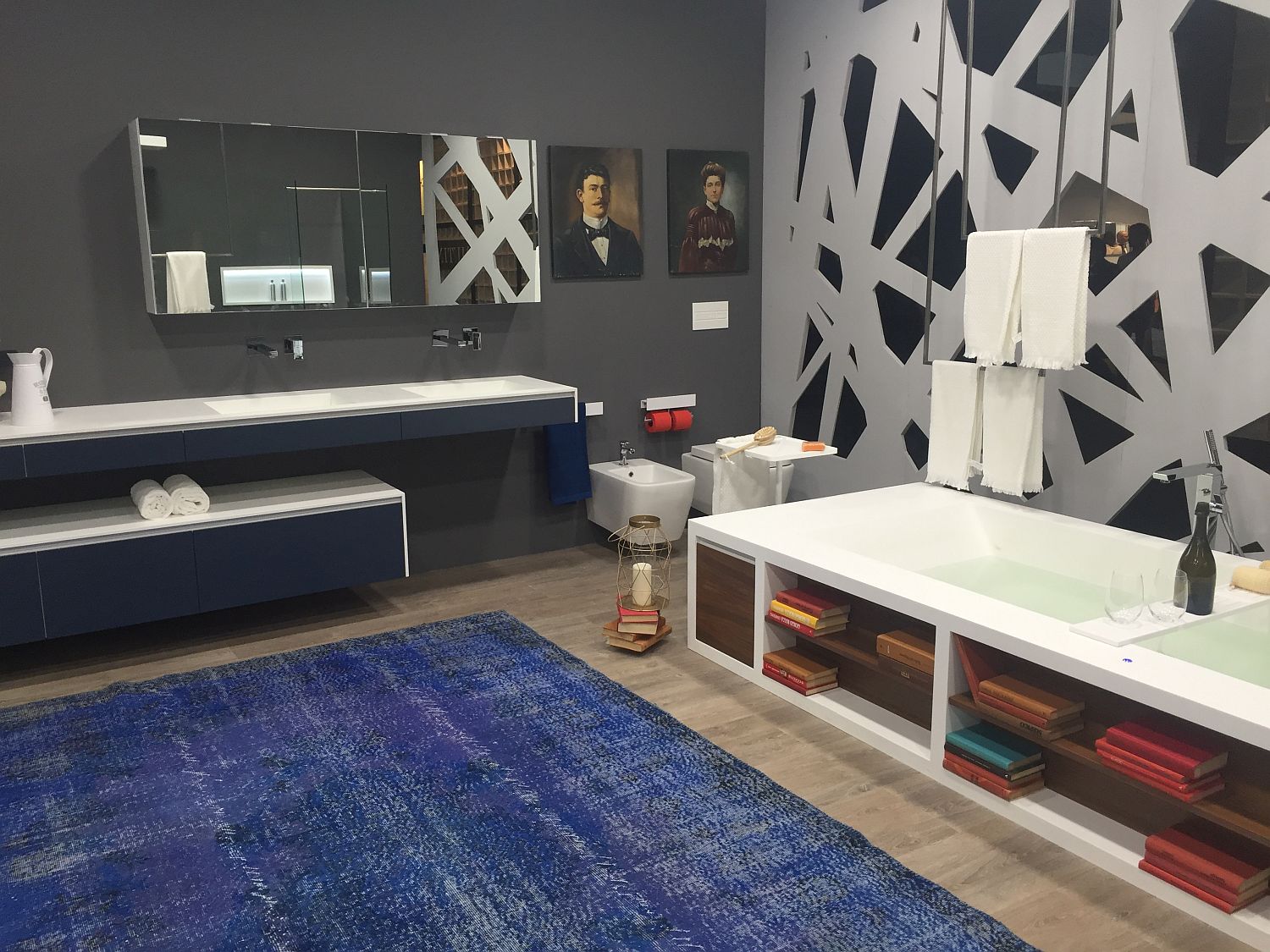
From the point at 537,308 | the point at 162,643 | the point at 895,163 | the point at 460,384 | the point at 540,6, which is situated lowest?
the point at 162,643

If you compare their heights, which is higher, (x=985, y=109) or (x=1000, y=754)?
(x=985, y=109)

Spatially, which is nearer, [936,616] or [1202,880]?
[1202,880]

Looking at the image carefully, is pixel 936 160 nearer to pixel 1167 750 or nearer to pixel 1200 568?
pixel 1200 568

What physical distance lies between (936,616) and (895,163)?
101 inches

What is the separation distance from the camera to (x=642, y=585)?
13.1 feet

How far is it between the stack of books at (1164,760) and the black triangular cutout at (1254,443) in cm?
140

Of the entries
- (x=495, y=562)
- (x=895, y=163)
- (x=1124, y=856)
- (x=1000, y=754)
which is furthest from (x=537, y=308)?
(x=1124, y=856)

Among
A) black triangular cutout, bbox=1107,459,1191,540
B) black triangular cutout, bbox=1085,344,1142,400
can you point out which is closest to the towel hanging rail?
black triangular cutout, bbox=1085,344,1142,400

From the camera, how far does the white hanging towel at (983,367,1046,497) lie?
378 centimetres

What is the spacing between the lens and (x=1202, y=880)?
233 cm

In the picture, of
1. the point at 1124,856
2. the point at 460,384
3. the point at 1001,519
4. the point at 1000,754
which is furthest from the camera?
the point at 460,384

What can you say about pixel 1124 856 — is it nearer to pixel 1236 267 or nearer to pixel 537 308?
pixel 1236 267

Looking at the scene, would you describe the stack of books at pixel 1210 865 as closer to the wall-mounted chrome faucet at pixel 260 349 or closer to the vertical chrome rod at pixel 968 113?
the vertical chrome rod at pixel 968 113

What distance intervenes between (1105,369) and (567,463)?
91.9 inches
